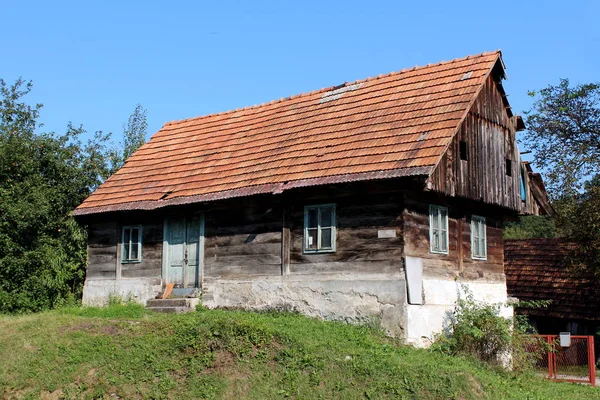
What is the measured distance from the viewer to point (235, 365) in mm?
11227

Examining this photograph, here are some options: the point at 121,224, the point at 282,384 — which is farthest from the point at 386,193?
the point at 121,224

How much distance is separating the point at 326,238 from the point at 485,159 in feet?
14.0

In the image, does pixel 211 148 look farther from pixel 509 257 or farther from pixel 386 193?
pixel 509 257

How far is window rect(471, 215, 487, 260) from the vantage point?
53.2 ft

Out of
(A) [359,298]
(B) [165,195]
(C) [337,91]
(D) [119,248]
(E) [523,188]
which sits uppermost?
(C) [337,91]

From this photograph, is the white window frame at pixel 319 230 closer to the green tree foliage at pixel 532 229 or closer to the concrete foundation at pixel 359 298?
the concrete foundation at pixel 359 298

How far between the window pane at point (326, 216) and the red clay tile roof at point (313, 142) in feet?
2.60

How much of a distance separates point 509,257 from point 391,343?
44.0 ft

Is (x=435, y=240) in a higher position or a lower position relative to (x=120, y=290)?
higher

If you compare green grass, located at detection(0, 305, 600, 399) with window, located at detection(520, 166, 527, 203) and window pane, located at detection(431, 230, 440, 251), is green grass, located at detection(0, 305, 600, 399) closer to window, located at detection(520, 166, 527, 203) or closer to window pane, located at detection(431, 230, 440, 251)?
window pane, located at detection(431, 230, 440, 251)

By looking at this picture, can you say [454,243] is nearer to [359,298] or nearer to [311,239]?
[359,298]

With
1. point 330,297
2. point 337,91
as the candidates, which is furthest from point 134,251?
point 337,91

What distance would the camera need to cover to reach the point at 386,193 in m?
13.8

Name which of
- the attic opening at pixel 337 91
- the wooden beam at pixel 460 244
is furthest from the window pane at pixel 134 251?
the wooden beam at pixel 460 244
